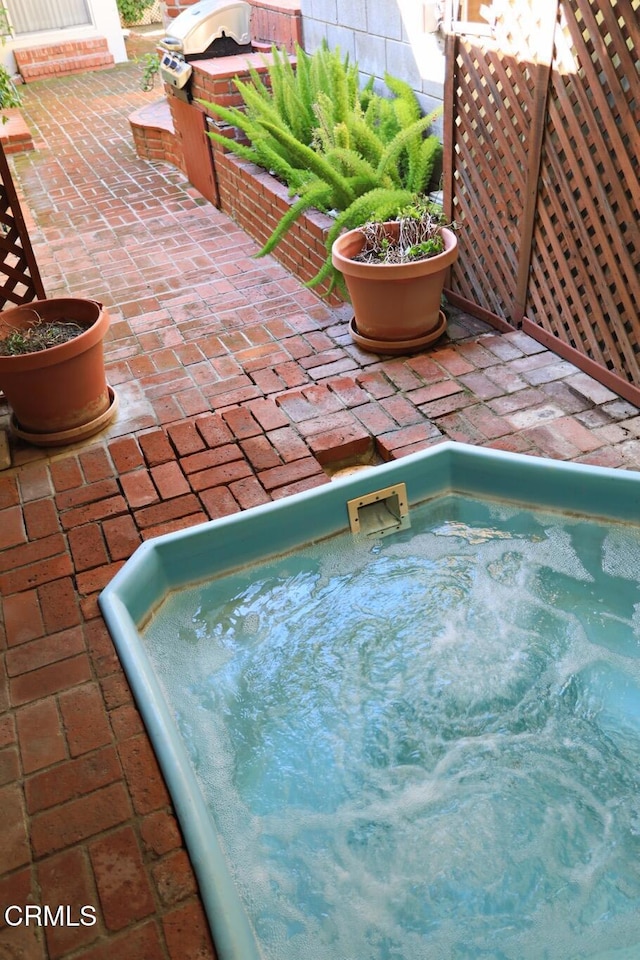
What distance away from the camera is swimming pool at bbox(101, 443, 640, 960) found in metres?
1.95

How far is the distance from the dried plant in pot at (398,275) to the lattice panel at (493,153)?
0.19 metres

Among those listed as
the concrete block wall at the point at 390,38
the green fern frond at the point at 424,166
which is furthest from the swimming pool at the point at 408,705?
the concrete block wall at the point at 390,38

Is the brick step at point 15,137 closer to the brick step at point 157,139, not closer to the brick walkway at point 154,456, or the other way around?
the brick step at point 157,139

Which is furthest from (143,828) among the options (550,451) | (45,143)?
(45,143)

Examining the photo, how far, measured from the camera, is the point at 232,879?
192cm

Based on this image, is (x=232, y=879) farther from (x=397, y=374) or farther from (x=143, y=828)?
(x=397, y=374)

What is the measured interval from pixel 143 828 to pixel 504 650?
1257 mm

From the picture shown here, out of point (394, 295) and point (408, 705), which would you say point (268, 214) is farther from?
point (408, 705)

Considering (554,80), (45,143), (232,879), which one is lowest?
(232,879)

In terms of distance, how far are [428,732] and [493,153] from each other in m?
2.59

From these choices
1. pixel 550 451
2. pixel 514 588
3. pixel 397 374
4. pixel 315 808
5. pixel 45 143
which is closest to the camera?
pixel 315 808

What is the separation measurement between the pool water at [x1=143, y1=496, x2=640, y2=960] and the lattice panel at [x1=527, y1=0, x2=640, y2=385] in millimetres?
915

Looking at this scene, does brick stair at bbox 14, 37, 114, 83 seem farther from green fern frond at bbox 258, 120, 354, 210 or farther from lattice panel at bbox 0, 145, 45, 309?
lattice panel at bbox 0, 145, 45, 309

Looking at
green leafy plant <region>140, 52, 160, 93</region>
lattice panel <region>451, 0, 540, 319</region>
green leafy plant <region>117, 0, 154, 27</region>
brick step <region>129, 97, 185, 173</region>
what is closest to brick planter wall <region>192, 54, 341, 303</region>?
lattice panel <region>451, 0, 540, 319</region>
